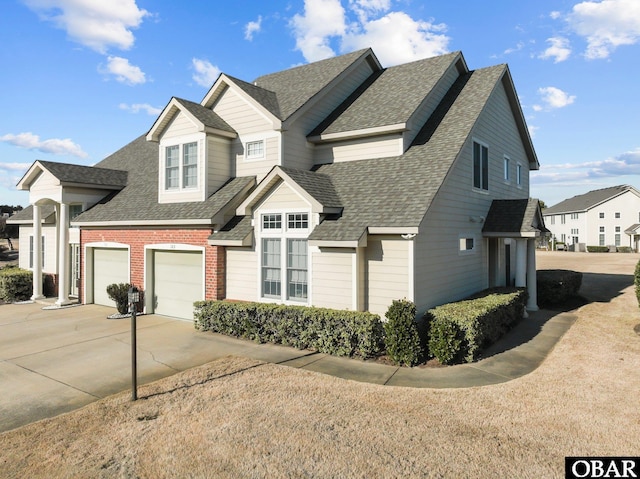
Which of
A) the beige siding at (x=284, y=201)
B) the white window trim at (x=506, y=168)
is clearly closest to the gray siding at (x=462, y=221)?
the white window trim at (x=506, y=168)

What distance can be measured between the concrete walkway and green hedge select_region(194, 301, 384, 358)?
298mm

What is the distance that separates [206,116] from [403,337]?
10794mm

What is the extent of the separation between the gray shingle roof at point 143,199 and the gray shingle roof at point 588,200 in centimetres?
6364

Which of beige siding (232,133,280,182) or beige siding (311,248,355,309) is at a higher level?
beige siding (232,133,280,182)

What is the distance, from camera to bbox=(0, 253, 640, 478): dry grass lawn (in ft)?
17.2

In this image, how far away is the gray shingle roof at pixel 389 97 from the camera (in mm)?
14321

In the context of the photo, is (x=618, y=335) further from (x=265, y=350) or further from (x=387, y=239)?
(x=265, y=350)

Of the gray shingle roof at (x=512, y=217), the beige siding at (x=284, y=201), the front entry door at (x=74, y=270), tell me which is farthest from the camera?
the front entry door at (x=74, y=270)

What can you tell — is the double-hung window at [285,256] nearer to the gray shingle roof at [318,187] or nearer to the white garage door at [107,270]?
the gray shingle roof at [318,187]

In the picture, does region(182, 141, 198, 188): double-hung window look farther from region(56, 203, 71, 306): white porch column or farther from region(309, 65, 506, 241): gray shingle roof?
A: region(56, 203, 71, 306): white porch column

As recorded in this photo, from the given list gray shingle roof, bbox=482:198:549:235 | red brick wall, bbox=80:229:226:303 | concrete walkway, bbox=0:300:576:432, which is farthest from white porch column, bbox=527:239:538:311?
red brick wall, bbox=80:229:226:303

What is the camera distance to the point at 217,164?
49.2ft

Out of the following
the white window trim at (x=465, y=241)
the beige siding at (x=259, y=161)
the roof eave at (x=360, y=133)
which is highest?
the roof eave at (x=360, y=133)

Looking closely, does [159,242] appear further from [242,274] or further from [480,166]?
[480,166]
